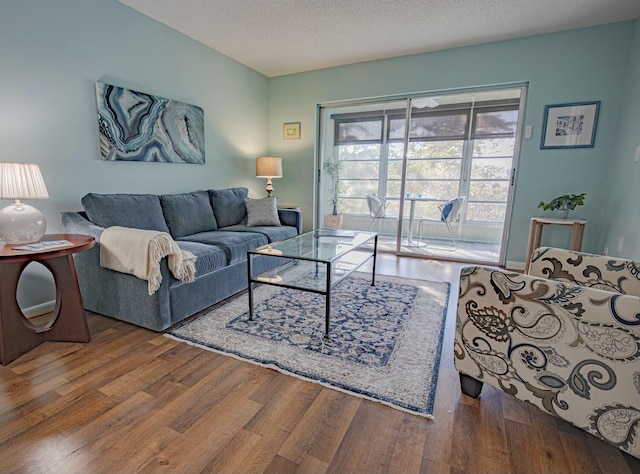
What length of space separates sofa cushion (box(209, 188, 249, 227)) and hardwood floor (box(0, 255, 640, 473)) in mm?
1923

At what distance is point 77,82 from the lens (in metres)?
2.41

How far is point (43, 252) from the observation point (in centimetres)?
164

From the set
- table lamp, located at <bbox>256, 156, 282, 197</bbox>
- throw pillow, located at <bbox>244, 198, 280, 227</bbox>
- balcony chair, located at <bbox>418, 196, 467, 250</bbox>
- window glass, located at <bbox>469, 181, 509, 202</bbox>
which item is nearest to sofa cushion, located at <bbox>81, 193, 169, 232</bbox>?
throw pillow, located at <bbox>244, 198, 280, 227</bbox>

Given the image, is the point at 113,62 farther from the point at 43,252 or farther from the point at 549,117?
the point at 549,117

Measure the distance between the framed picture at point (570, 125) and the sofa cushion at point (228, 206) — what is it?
11.0 feet

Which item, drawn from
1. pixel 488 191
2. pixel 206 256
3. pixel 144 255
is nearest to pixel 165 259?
pixel 144 255

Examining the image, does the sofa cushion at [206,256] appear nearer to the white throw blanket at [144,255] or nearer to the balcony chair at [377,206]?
the white throw blanket at [144,255]

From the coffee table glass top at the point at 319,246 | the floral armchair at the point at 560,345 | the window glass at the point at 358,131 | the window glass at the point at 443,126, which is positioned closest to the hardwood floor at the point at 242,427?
the floral armchair at the point at 560,345

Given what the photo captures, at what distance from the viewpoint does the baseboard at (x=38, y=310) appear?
2.22 metres

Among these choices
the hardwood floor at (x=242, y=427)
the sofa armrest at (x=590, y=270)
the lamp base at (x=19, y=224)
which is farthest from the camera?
the lamp base at (x=19, y=224)

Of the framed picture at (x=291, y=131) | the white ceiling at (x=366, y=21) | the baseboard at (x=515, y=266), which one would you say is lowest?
the baseboard at (x=515, y=266)

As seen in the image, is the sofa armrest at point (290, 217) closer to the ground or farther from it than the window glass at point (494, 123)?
closer to the ground

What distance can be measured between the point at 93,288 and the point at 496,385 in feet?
8.27

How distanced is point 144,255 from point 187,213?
1.20 meters
